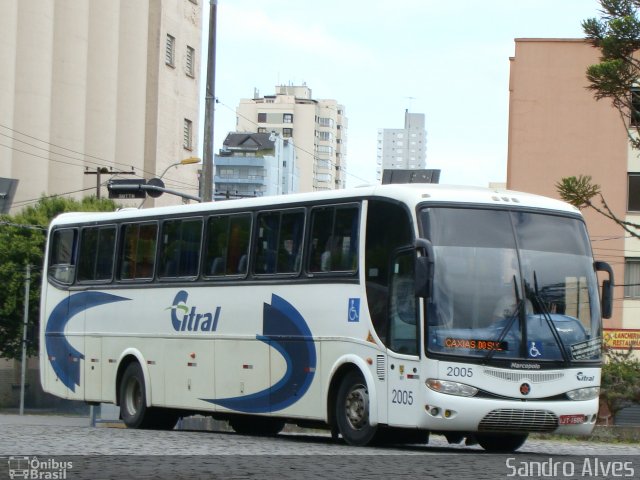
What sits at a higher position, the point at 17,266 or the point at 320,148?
the point at 320,148

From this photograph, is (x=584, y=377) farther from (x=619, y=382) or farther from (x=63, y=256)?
(x=619, y=382)

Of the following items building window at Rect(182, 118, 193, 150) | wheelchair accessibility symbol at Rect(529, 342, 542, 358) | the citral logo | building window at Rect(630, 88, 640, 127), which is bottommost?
the citral logo

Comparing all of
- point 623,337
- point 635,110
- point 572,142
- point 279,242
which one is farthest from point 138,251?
point 572,142

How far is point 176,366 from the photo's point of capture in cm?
2100

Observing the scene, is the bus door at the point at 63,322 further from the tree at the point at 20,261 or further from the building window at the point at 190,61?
the building window at the point at 190,61

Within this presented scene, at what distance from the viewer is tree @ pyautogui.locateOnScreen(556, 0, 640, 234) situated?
70.6ft

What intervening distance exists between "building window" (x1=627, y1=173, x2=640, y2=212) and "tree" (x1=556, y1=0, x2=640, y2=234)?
3119cm

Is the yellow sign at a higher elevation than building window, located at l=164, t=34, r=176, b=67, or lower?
lower

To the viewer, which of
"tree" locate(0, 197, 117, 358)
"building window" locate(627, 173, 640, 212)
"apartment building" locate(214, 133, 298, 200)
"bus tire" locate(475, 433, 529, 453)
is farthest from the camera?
"apartment building" locate(214, 133, 298, 200)

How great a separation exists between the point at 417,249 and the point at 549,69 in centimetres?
3914

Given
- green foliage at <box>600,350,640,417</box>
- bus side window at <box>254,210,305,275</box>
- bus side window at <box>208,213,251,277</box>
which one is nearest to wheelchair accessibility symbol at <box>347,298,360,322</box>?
bus side window at <box>254,210,305,275</box>

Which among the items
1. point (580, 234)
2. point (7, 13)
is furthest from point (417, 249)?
point (7, 13)

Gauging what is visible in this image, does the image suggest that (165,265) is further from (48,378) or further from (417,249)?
(417,249)

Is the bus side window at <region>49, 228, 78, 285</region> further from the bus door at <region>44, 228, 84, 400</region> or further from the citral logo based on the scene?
the citral logo
